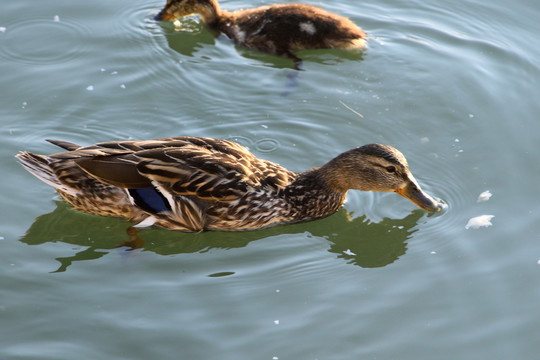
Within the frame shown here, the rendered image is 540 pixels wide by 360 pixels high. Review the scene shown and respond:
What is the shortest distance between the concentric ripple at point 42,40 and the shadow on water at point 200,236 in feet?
6.65

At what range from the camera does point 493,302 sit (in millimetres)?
4762

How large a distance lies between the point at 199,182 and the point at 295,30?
2603 millimetres

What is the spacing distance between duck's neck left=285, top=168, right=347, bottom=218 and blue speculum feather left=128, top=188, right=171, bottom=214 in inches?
35.2

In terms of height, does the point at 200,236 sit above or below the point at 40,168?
below

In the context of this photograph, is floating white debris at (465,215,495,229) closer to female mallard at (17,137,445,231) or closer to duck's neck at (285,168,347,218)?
female mallard at (17,137,445,231)

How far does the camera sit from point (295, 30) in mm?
7207

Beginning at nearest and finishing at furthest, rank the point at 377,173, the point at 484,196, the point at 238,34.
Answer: the point at 377,173 → the point at 484,196 → the point at 238,34

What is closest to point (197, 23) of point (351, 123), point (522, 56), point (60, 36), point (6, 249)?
point (60, 36)

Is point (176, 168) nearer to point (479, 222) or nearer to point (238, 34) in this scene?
point (479, 222)

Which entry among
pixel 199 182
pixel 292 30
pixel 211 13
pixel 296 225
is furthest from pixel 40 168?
pixel 211 13

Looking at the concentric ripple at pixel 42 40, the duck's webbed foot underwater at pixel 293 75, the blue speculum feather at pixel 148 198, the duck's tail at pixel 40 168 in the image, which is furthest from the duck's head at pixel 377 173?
the concentric ripple at pixel 42 40

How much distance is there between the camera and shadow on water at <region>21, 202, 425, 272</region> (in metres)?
5.16

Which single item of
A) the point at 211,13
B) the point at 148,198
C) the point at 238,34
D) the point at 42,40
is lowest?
the point at 148,198

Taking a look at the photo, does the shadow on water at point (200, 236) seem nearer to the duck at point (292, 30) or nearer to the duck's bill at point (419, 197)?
the duck's bill at point (419, 197)
